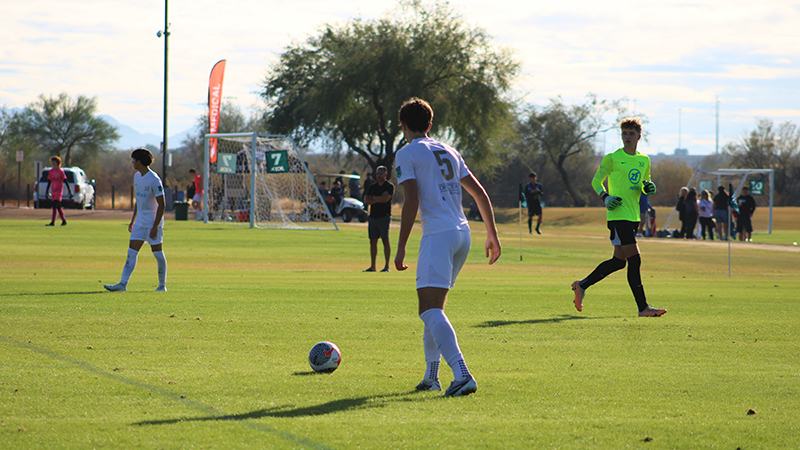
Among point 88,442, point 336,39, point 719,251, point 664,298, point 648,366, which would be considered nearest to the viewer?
point 88,442

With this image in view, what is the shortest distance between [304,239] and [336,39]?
2664 cm

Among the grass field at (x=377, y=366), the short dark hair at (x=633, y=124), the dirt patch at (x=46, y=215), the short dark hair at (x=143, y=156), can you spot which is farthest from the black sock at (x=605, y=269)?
the dirt patch at (x=46, y=215)

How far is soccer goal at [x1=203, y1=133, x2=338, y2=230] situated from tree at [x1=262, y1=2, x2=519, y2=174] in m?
10.6

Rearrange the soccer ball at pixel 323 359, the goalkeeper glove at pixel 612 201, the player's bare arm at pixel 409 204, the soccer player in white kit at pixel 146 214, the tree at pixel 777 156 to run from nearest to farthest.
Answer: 1. the player's bare arm at pixel 409 204
2. the soccer ball at pixel 323 359
3. the goalkeeper glove at pixel 612 201
4. the soccer player in white kit at pixel 146 214
5. the tree at pixel 777 156

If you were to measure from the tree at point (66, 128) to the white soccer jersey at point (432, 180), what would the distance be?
242 feet

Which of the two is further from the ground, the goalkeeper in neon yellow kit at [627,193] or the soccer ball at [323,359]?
the goalkeeper in neon yellow kit at [627,193]

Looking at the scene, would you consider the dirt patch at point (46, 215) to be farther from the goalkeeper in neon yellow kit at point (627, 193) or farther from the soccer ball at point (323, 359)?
the soccer ball at point (323, 359)

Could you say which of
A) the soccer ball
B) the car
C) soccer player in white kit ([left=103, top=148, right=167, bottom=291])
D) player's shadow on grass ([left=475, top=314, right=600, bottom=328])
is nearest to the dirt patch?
the car

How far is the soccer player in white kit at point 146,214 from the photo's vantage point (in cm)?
1110

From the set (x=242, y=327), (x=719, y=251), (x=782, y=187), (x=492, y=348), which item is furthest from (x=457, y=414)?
(x=782, y=187)

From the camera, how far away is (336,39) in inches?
2020

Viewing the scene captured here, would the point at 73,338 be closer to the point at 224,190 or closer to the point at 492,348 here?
the point at 492,348

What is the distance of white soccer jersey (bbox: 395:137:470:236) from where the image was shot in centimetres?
518

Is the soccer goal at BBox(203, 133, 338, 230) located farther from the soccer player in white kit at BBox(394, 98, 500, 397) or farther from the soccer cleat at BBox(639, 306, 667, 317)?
the soccer player in white kit at BBox(394, 98, 500, 397)
